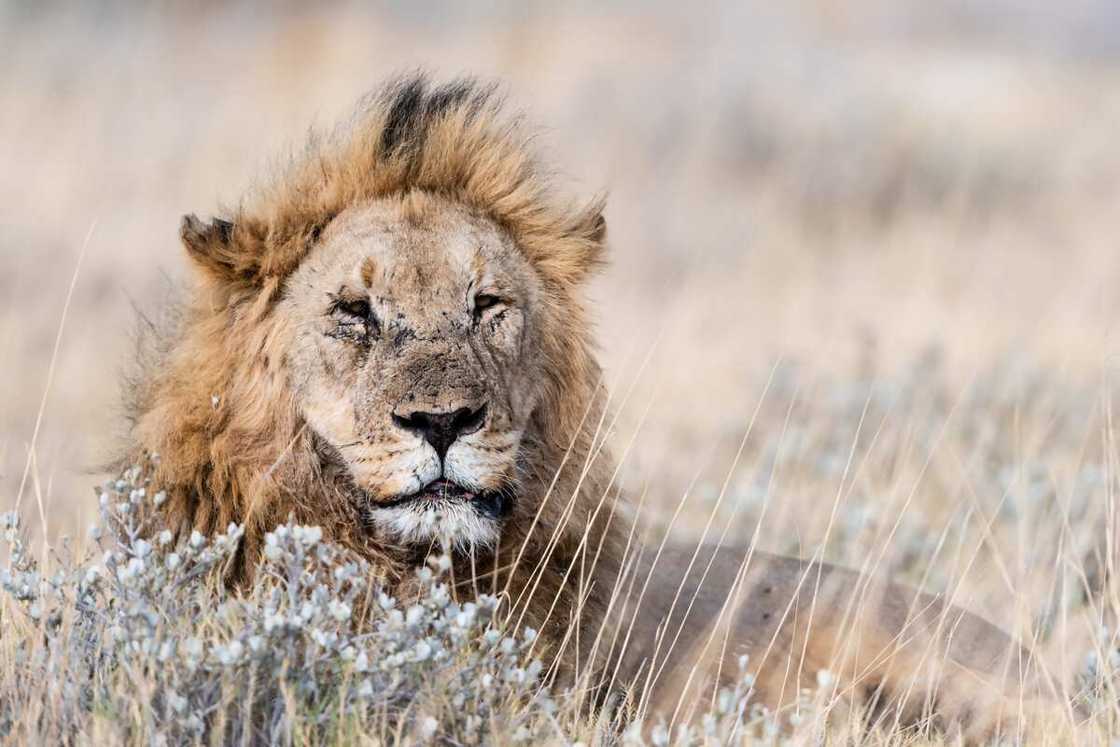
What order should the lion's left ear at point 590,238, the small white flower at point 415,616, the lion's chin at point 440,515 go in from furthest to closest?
1. the lion's left ear at point 590,238
2. the lion's chin at point 440,515
3. the small white flower at point 415,616

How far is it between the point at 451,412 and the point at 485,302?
585mm

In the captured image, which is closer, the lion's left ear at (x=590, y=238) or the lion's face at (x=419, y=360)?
the lion's face at (x=419, y=360)

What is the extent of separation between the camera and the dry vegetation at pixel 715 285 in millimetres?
3629

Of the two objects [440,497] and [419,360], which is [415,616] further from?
[419,360]

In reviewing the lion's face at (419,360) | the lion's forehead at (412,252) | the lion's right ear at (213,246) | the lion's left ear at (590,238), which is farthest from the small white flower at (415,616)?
the lion's left ear at (590,238)

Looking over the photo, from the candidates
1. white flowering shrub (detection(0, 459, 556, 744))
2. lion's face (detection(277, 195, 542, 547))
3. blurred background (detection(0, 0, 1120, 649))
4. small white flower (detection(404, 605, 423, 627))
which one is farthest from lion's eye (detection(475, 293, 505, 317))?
small white flower (detection(404, 605, 423, 627))

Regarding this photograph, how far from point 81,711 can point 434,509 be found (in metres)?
0.92

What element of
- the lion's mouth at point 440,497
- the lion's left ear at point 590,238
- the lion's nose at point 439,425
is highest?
the lion's left ear at point 590,238

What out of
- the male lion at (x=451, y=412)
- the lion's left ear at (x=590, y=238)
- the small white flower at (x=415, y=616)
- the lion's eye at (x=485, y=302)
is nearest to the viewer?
the small white flower at (x=415, y=616)

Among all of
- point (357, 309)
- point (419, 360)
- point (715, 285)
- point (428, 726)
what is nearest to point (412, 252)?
point (357, 309)

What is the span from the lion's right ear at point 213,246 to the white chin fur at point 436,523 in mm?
815

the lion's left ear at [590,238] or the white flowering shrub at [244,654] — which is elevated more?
the lion's left ear at [590,238]

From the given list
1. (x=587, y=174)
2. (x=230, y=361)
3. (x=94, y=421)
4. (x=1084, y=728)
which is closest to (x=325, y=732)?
(x=230, y=361)

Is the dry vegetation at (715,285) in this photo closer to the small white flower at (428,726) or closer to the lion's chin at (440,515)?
the small white flower at (428,726)
